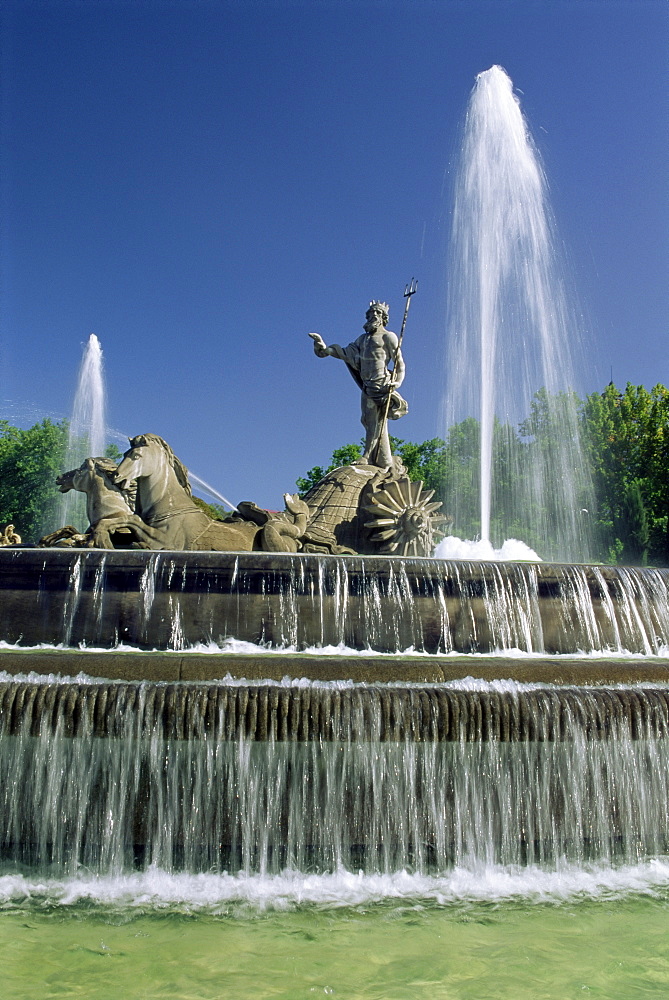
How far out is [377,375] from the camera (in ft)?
51.2

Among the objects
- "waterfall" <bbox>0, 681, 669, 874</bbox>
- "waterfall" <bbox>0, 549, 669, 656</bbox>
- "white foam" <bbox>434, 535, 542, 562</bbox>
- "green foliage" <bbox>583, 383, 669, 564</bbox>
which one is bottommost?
"waterfall" <bbox>0, 681, 669, 874</bbox>

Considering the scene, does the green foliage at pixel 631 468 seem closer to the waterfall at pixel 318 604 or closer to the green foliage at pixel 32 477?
the green foliage at pixel 32 477

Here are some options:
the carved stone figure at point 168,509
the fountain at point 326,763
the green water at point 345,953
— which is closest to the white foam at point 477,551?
the carved stone figure at point 168,509

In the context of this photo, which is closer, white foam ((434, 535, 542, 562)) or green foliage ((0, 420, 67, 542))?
white foam ((434, 535, 542, 562))

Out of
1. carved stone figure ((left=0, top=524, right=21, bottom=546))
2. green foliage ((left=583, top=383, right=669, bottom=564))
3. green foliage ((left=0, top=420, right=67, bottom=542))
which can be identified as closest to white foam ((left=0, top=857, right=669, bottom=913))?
carved stone figure ((left=0, top=524, right=21, bottom=546))

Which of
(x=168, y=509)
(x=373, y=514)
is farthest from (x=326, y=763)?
(x=373, y=514)

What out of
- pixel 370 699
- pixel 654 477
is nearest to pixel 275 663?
pixel 370 699

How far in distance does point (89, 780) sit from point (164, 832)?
1.90 feet

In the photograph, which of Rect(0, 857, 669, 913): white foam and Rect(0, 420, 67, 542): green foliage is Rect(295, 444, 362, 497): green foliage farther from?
Rect(0, 857, 669, 913): white foam

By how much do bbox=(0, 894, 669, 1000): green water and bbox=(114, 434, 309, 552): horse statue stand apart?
640 cm

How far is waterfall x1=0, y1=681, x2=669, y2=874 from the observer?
4.73 meters

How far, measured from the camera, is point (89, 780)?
4.88m

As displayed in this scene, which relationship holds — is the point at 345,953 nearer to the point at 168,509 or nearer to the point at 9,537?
the point at 168,509

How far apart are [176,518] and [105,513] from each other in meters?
1.05
